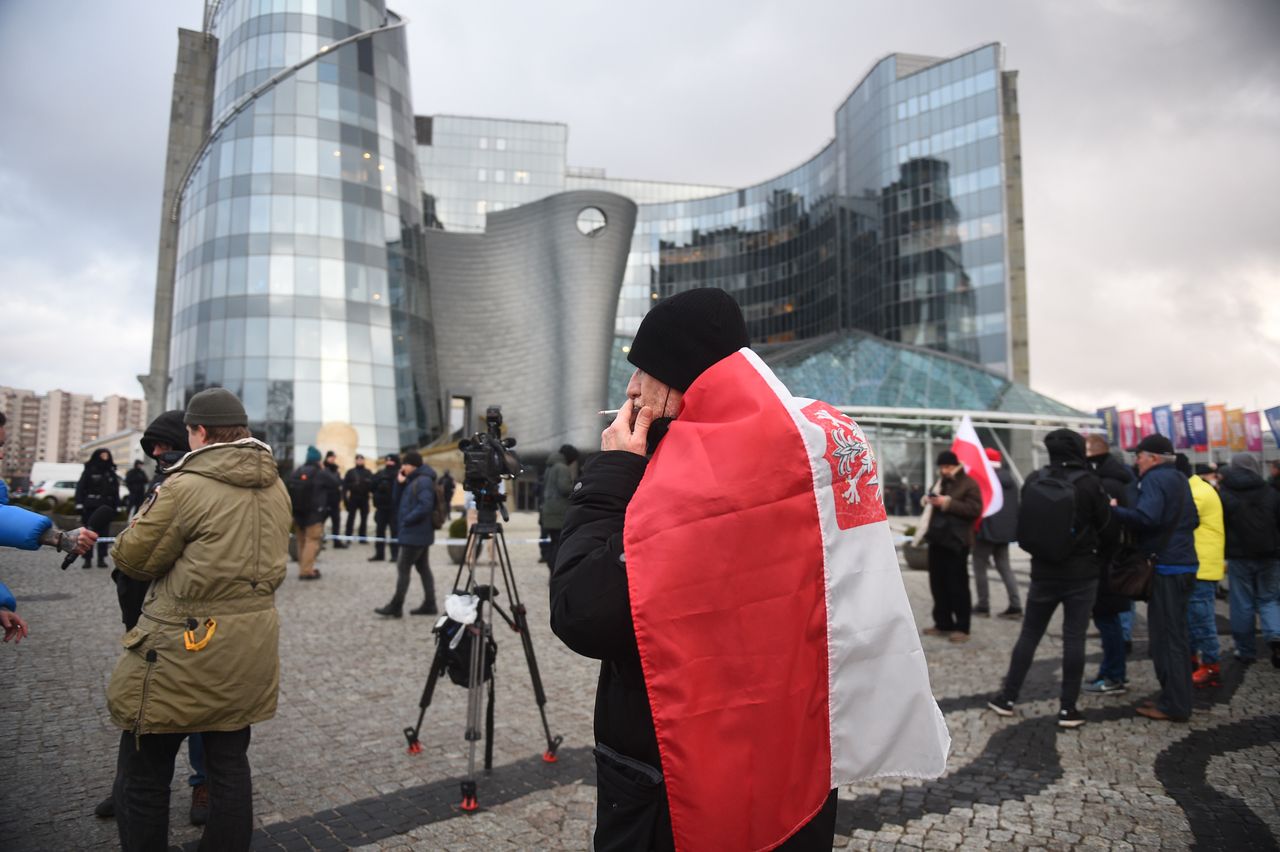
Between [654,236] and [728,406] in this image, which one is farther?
[654,236]

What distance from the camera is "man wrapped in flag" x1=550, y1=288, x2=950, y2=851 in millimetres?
1481

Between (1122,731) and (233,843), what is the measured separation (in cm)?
532

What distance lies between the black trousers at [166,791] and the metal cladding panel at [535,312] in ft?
104

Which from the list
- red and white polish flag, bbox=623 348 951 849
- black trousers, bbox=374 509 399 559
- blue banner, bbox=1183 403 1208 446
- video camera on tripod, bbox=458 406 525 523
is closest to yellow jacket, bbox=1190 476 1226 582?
video camera on tripod, bbox=458 406 525 523

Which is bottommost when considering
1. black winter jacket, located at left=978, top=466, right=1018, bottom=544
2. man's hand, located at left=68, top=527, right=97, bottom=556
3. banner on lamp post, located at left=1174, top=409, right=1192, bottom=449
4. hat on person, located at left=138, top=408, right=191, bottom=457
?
black winter jacket, located at left=978, top=466, right=1018, bottom=544

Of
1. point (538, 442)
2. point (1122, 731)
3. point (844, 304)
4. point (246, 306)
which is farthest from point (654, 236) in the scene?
point (1122, 731)

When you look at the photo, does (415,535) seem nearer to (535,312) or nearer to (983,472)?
(983,472)

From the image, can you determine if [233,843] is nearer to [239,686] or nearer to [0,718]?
[239,686]

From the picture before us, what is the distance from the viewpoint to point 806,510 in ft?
5.13

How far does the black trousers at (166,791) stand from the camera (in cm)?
267

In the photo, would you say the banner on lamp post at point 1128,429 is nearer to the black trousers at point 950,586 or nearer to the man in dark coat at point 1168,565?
the black trousers at point 950,586

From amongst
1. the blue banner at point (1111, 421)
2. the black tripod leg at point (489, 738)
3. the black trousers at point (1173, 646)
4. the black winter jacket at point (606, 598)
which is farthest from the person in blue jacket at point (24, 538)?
the blue banner at point (1111, 421)

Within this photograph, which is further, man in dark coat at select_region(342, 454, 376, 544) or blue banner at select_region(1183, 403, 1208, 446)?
blue banner at select_region(1183, 403, 1208, 446)

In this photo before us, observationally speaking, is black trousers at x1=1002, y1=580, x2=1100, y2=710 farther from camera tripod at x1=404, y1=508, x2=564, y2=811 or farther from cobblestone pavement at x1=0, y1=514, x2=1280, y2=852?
camera tripod at x1=404, y1=508, x2=564, y2=811
